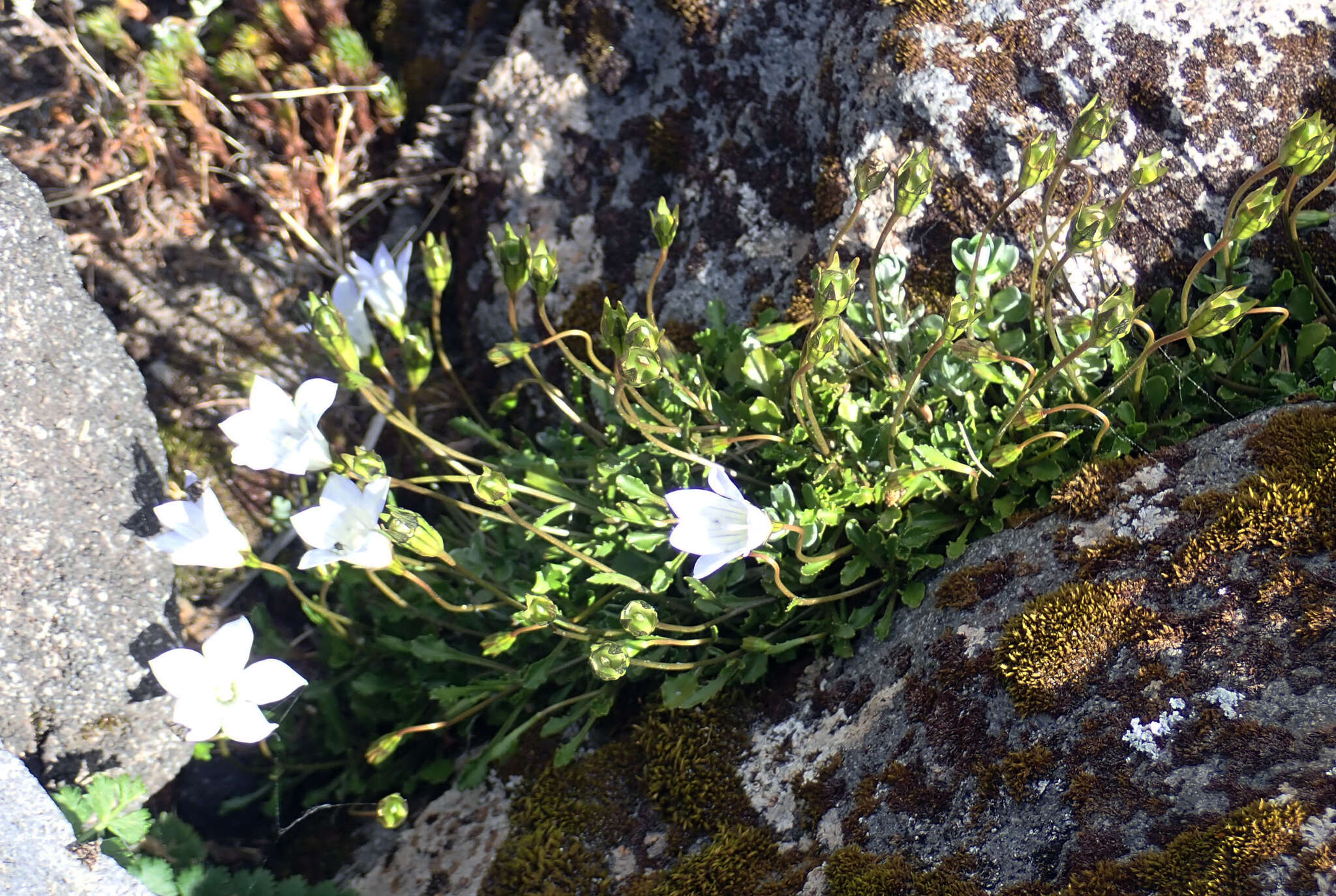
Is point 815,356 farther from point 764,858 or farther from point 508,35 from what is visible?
point 508,35

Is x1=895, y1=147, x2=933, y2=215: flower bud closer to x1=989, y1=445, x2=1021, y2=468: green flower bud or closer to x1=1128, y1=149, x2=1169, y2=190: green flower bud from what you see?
x1=1128, y1=149, x2=1169, y2=190: green flower bud

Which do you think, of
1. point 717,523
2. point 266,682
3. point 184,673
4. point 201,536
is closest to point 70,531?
point 201,536

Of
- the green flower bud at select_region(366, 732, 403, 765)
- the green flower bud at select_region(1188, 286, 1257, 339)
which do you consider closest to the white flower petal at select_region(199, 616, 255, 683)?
the green flower bud at select_region(366, 732, 403, 765)

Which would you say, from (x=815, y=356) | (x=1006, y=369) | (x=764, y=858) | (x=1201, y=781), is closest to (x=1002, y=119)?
(x=1006, y=369)

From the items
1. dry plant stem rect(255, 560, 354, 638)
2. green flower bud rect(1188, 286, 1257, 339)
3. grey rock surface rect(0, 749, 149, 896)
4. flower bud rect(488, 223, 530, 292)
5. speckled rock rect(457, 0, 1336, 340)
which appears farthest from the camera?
dry plant stem rect(255, 560, 354, 638)

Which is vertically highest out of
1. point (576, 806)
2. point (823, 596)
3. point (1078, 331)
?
point (1078, 331)
